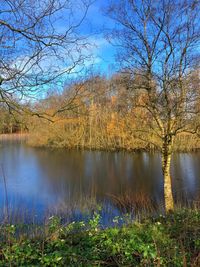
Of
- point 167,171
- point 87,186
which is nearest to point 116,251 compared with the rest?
point 167,171

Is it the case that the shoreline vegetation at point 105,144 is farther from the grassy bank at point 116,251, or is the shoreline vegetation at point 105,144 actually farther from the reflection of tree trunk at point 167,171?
the grassy bank at point 116,251

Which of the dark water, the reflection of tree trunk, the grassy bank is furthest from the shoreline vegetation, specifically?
the grassy bank

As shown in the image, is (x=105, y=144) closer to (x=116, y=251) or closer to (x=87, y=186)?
(x=87, y=186)

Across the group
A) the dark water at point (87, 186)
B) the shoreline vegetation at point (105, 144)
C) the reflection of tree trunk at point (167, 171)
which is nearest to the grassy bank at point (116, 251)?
the reflection of tree trunk at point (167, 171)

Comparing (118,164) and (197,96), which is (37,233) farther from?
(118,164)

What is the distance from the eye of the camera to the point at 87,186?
13.3 meters

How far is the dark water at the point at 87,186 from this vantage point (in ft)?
31.4

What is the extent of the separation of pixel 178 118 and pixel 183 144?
59.4 feet

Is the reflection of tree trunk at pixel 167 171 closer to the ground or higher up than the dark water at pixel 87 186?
higher up

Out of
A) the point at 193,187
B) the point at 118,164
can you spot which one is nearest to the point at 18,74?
the point at 193,187

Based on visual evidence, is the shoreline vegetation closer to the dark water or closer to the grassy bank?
the dark water

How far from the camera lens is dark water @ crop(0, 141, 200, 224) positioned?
9.58m

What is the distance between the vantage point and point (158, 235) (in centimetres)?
352

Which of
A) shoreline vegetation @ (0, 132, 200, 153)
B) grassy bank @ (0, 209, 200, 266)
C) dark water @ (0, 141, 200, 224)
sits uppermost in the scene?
shoreline vegetation @ (0, 132, 200, 153)
